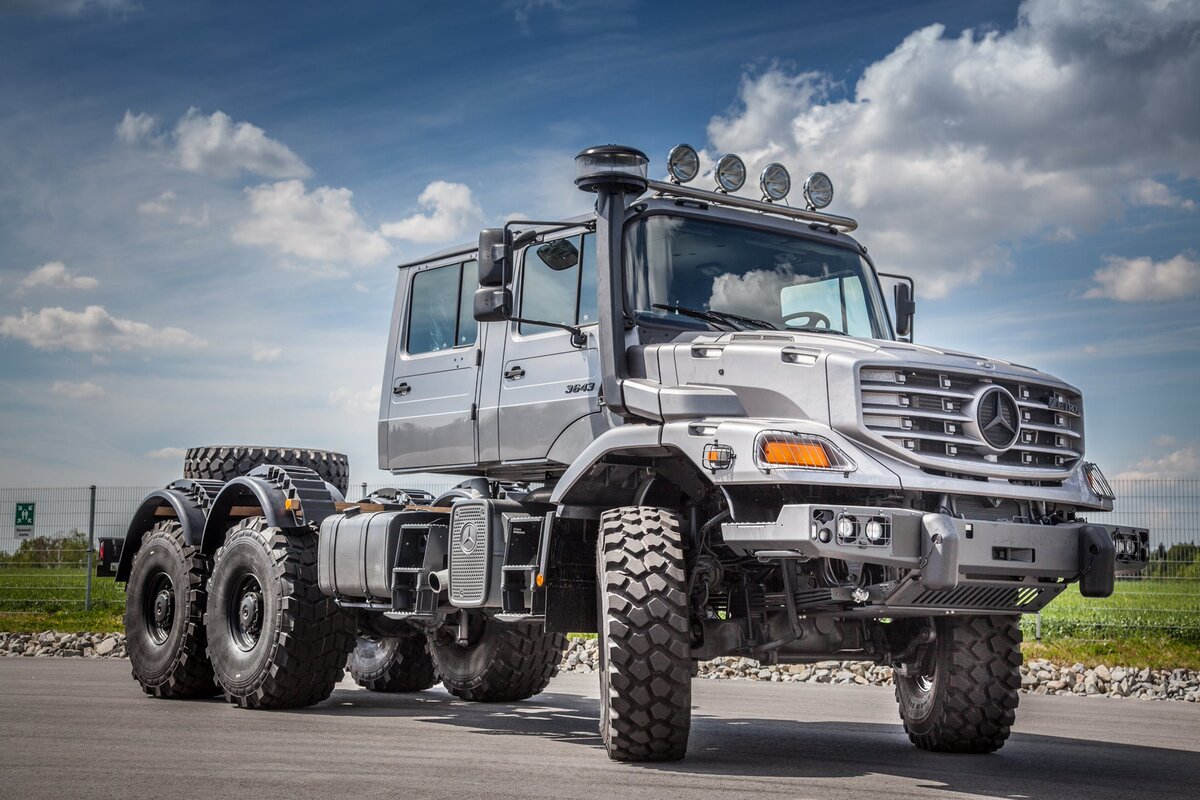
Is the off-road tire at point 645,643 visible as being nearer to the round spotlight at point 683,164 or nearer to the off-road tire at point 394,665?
the round spotlight at point 683,164

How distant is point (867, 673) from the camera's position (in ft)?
50.1

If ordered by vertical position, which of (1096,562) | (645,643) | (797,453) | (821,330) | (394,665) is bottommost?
(394,665)

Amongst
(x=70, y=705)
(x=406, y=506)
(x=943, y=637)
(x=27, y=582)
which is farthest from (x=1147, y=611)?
(x=27, y=582)

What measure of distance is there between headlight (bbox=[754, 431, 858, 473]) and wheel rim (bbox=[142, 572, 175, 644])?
22.9 ft

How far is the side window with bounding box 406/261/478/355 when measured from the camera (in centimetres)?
1040

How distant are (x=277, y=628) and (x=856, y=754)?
4.76m

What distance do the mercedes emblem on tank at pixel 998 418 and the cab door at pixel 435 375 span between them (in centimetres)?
372

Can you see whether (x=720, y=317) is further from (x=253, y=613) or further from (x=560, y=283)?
(x=253, y=613)

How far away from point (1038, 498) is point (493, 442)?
12.4 ft

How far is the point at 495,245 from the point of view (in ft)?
28.2

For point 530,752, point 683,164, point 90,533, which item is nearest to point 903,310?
point 683,164

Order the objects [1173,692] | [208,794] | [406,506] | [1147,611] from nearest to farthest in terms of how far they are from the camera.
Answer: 1. [208,794]
2. [406,506]
3. [1173,692]
4. [1147,611]

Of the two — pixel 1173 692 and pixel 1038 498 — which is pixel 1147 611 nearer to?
pixel 1173 692

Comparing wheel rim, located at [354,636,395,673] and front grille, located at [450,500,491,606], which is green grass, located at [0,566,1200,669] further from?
front grille, located at [450,500,491,606]
